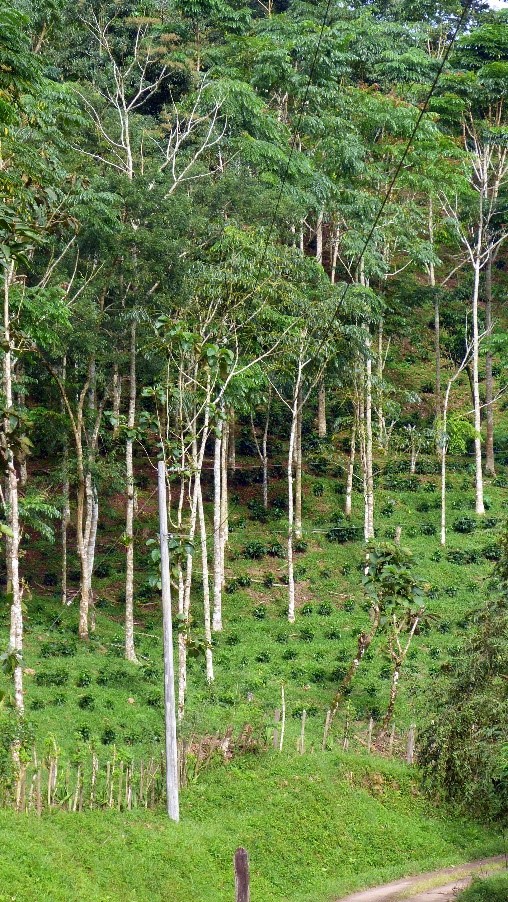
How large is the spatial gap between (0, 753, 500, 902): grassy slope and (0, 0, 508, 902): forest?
59 mm

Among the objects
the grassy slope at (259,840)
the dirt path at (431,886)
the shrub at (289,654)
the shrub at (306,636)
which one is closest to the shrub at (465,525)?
the shrub at (306,636)

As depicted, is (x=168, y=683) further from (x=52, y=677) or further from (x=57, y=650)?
(x=57, y=650)

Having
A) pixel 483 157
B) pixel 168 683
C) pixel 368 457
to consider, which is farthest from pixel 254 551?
pixel 483 157

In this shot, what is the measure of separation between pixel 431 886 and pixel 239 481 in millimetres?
23549

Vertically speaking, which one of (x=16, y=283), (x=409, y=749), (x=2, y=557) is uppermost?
(x=16, y=283)

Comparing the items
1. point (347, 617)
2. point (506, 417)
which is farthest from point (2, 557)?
point (506, 417)

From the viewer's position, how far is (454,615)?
31812 millimetres

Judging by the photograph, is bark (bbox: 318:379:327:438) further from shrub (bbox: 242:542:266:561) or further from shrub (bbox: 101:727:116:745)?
shrub (bbox: 101:727:116:745)

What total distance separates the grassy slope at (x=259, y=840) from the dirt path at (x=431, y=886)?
239 mm

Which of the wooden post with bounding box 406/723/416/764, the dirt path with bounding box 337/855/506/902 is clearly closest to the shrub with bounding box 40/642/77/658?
the wooden post with bounding box 406/723/416/764

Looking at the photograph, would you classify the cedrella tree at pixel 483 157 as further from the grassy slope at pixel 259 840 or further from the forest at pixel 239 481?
the grassy slope at pixel 259 840

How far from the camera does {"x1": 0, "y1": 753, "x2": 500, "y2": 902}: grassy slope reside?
599 inches

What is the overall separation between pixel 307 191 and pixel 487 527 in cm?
1313

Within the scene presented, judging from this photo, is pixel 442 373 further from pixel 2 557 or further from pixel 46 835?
pixel 46 835
